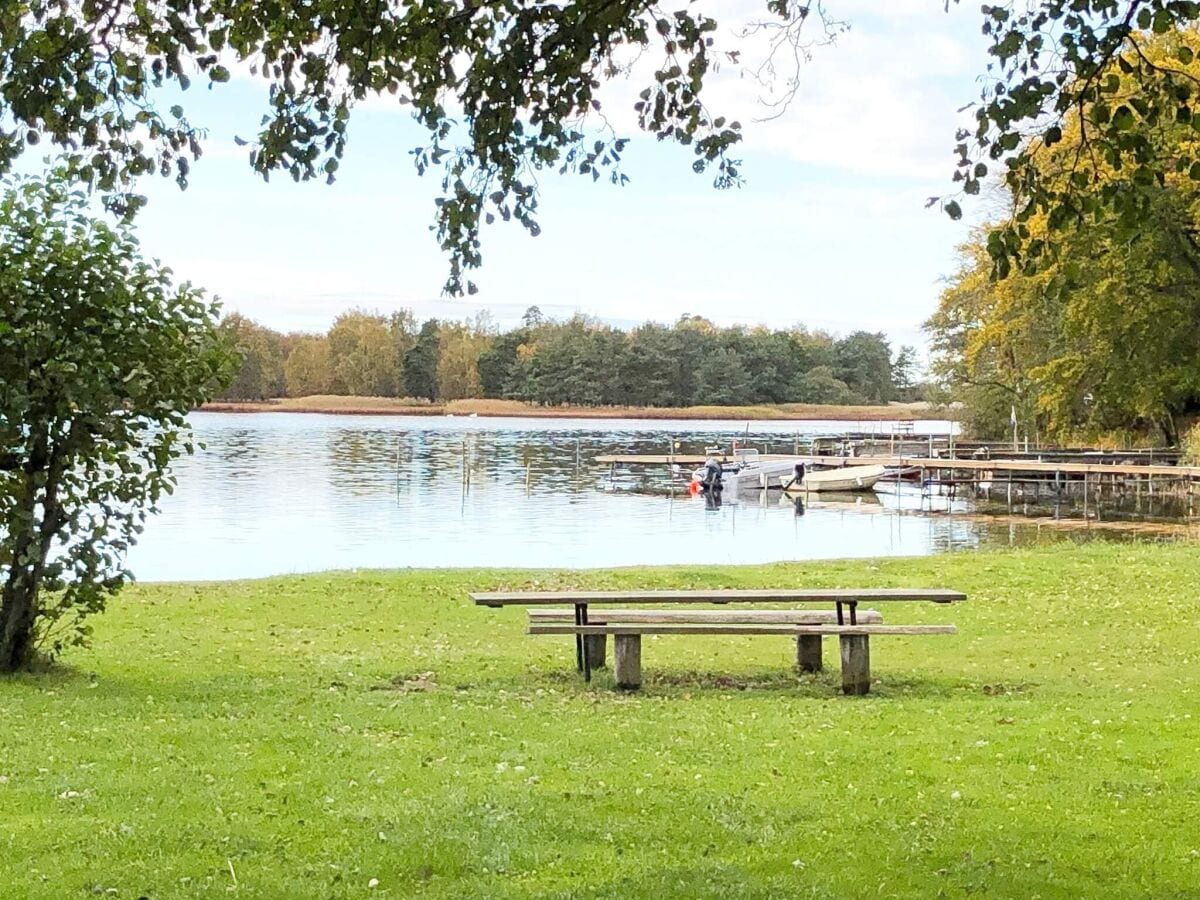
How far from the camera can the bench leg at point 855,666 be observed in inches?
376

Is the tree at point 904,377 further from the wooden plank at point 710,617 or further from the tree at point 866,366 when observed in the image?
the wooden plank at point 710,617

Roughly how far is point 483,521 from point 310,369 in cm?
12161

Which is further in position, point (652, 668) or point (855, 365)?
point (855, 365)

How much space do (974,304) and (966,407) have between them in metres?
9.46

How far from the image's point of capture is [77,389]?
8.87 m

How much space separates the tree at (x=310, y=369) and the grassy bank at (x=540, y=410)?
1.40 m

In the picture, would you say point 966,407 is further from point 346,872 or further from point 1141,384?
point 346,872

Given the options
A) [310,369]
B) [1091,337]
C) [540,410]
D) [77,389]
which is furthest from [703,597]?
[310,369]

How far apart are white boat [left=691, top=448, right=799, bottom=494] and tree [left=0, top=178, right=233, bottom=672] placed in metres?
40.5

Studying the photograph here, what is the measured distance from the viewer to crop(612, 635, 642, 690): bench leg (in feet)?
31.7

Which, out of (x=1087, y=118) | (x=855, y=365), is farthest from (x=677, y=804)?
(x=855, y=365)

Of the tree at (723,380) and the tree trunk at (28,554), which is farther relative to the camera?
the tree at (723,380)

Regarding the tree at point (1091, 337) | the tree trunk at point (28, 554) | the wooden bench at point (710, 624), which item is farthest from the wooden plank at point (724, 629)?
the tree trunk at point (28, 554)

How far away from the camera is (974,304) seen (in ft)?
197
